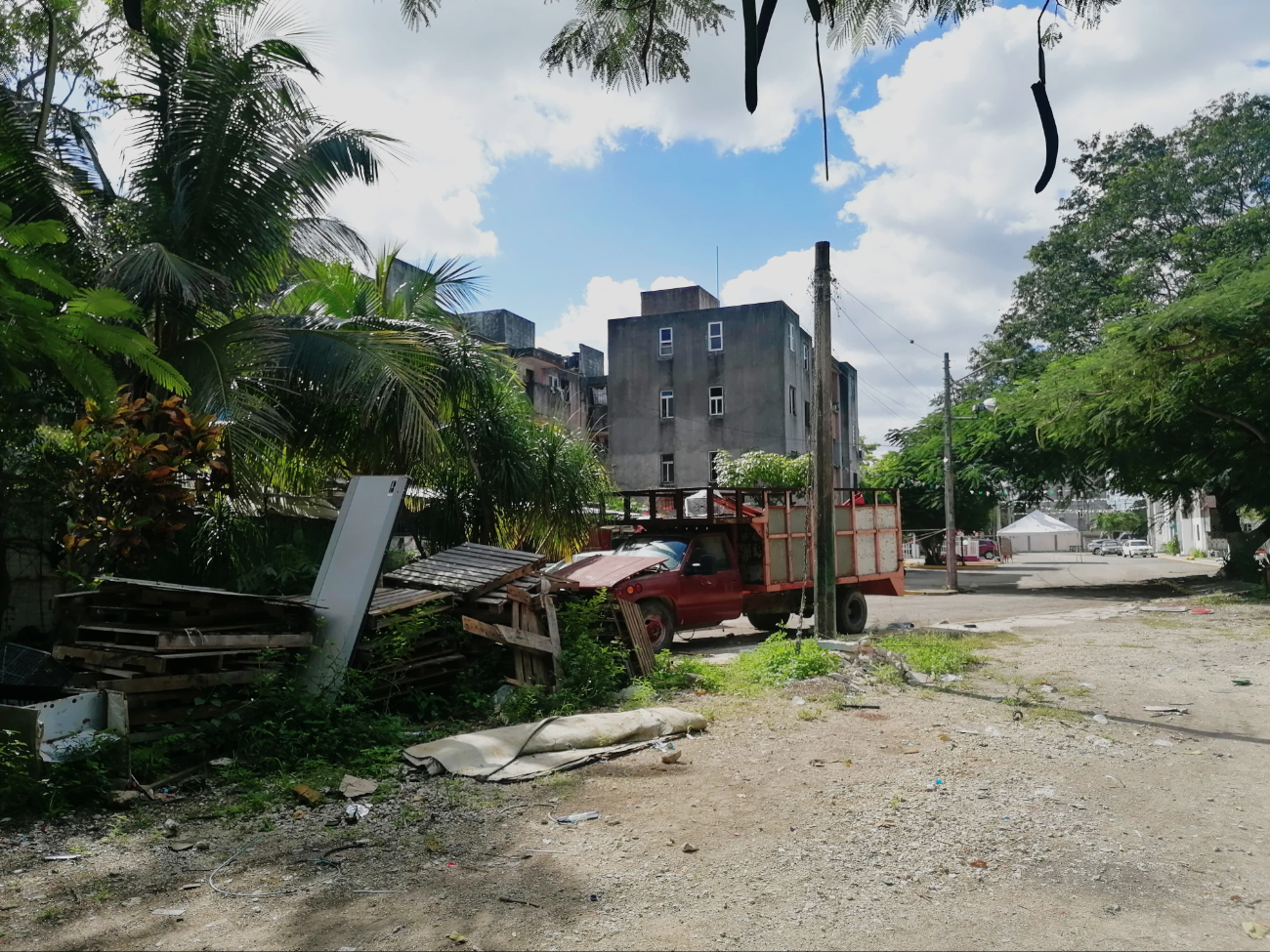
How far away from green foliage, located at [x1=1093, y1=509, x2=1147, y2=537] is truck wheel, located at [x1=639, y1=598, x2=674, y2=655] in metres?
84.8

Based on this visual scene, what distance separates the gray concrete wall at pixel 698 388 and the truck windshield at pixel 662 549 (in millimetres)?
26102

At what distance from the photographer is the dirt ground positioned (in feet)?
13.1

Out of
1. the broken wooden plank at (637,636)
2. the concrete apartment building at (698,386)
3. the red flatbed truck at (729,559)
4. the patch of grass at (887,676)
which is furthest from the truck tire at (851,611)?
the concrete apartment building at (698,386)

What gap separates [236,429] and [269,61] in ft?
16.0

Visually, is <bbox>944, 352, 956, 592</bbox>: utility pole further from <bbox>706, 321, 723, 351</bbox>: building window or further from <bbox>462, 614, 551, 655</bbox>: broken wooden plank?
<bbox>462, 614, 551, 655</bbox>: broken wooden plank

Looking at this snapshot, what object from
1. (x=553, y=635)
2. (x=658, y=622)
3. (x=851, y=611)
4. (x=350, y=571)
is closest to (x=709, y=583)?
(x=658, y=622)

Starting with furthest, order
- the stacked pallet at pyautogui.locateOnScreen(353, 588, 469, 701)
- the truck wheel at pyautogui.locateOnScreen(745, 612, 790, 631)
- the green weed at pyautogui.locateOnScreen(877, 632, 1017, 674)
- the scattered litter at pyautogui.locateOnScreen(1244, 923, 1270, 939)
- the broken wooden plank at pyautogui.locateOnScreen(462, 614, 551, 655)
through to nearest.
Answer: the truck wheel at pyautogui.locateOnScreen(745, 612, 790, 631) → the green weed at pyautogui.locateOnScreen(877, 632, 1017, 674) → the broken wooden plank at pyautogui.locateOnScreen(462, 614, 551, 655) → the stacked pallet at pyautogui.locateOnScreen(353, 588, 469, 701) → the scattered litter at pyautogui.locateOnScreen(1244, 923, 1270, 939)

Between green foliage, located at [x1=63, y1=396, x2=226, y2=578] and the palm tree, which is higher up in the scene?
the palm tree

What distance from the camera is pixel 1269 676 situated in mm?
10633

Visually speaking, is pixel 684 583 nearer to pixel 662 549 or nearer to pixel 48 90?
pixel 662 549

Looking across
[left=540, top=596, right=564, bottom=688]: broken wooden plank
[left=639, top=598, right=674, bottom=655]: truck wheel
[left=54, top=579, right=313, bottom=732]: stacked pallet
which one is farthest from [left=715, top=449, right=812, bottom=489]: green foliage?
[left=54, top=579, right=313, bottom=732]: stacked pallet

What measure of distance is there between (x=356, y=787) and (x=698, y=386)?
35797 mm

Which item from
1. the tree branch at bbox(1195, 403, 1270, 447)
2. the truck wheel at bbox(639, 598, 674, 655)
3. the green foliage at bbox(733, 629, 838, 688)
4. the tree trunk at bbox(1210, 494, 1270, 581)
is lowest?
the green foliage at bbox(733, 629, 838, 688)

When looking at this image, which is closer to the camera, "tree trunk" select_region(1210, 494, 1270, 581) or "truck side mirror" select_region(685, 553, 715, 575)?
"truck side mirror" select_region(685, 553, 715, 575)
